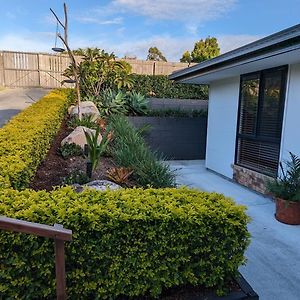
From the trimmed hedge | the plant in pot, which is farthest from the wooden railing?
the plant in pot

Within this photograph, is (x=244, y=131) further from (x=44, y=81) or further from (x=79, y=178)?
(x=44, y=81)

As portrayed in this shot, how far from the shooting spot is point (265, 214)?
446 cm

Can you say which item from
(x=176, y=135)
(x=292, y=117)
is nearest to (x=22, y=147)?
(x=292, y=117)

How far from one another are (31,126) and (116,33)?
8.64m

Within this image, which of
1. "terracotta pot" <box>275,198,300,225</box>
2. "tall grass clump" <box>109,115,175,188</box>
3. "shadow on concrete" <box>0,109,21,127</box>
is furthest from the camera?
"shadow on concrete" <box>0,109,21,127</box>

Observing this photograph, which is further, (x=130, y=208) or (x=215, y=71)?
(x=215, y=71)

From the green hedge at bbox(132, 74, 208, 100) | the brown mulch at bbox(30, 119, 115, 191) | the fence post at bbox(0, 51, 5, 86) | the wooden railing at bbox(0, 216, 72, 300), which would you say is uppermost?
the fence post at bbox(0, 51, 5, 86)

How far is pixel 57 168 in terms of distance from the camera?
14.1ft

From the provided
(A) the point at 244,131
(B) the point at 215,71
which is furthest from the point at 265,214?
(B) the point at 215,71

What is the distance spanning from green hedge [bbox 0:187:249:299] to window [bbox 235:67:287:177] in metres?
3.79

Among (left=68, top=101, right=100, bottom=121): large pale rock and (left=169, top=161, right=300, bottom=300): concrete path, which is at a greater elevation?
(left=68, top=101, right=100, bottom=121): large pale rock

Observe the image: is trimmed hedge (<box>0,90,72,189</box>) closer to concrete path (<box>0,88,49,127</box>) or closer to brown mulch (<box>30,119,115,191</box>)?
brown mulch (<box>30,119,115,191</box>)

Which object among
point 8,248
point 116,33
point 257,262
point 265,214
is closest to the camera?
point 8,248

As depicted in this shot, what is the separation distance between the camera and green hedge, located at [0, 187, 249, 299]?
1731 millimetres
